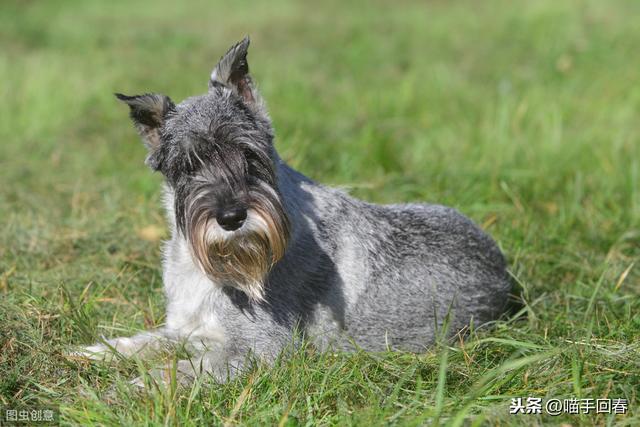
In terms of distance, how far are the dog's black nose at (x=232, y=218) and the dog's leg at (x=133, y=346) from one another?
3.60ft

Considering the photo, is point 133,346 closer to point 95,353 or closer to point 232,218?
point 95,353

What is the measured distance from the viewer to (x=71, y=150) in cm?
866

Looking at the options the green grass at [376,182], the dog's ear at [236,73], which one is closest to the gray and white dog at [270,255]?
the dog's ear at [236,73]

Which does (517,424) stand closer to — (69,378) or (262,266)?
(262,266)

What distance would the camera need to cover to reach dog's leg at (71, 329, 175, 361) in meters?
4.45

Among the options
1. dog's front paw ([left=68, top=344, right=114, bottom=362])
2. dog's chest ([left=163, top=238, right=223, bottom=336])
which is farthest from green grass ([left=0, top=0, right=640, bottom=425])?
dog's chest ([left=163, top=238, right=223, bottom=336])

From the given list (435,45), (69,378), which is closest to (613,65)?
(435,45)

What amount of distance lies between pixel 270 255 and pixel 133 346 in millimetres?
1251

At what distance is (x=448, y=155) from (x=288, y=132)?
1991 millimetres

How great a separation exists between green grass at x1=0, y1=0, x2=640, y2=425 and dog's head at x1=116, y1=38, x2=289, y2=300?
74 cm

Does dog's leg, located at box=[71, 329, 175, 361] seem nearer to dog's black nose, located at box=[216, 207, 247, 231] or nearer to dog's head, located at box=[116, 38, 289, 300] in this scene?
dog's head, located at box=[116, 38, 289, 300]

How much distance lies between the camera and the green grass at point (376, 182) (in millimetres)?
3934

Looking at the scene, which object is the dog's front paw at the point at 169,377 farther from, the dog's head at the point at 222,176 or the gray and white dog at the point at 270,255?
the dog's head at the point at 222,176

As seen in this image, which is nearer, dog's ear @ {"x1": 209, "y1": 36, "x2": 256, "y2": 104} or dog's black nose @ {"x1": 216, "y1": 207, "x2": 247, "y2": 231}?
dog's black nose @ {"x1": 216, "y1": 207, "x2": 247, "y2": 231}
